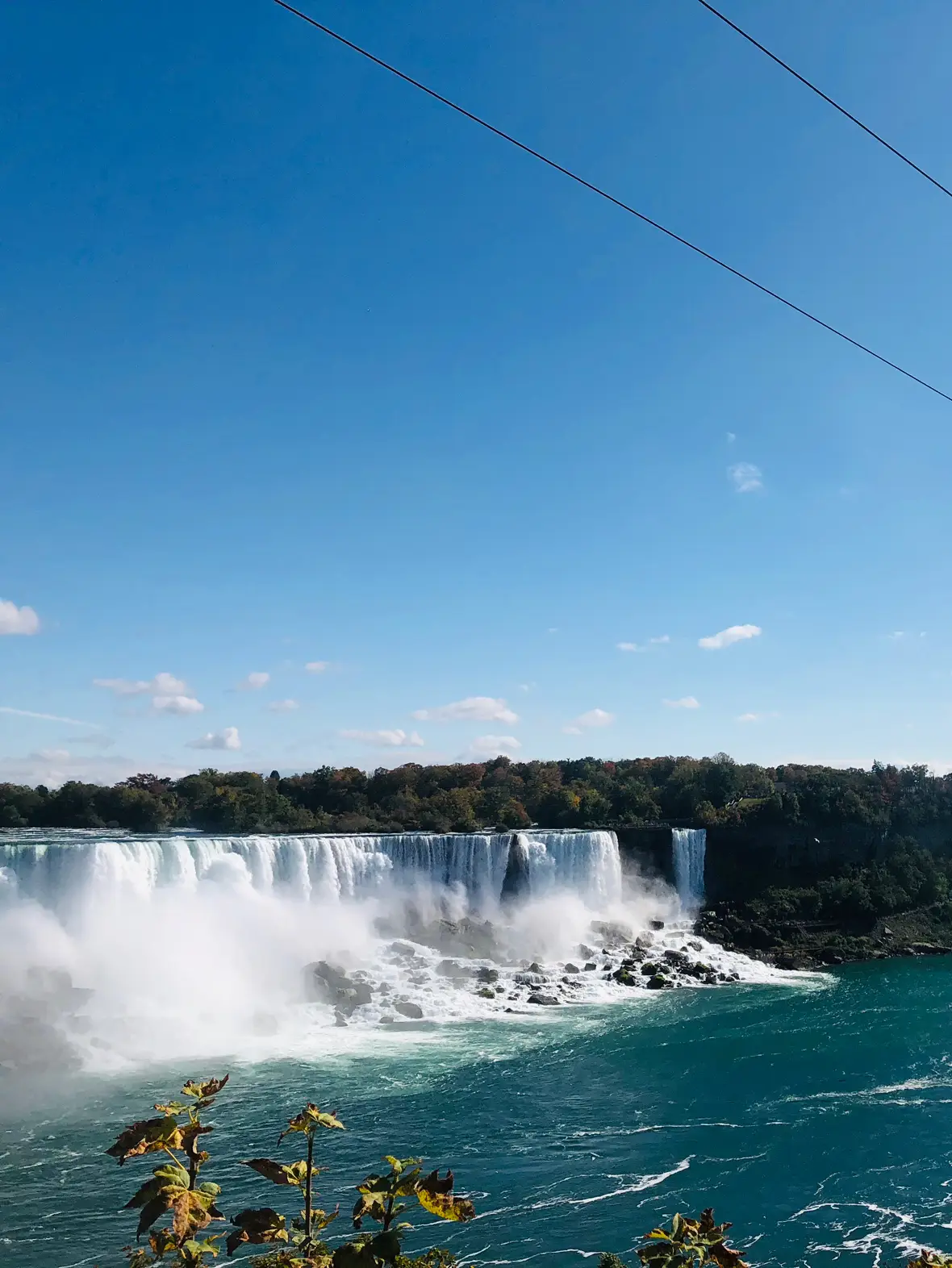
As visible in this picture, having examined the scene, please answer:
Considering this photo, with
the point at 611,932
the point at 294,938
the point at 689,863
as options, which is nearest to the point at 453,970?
the point at 294,938

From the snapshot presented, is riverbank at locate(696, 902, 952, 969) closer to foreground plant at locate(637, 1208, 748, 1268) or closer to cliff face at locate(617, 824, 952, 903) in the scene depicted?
cliff face at locate(617, 824, 952, 903)

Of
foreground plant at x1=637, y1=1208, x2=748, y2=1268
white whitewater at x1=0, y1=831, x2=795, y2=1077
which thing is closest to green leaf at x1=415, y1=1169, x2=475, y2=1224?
foreground plant at x1=637, y1=1208, x2=748, y2=1268

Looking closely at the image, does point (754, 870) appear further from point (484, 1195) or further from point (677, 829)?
point (484, 1195)

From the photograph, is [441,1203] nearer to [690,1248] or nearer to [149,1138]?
[149,1138]

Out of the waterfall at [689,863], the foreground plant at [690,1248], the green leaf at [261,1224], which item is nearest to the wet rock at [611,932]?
the waterfall at [689,863]

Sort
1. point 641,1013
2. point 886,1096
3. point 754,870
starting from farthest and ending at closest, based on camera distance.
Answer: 1. point 754,870
2. point 641,1013
3. point 886,1096

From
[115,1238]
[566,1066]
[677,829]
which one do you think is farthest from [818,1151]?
[677,829]
